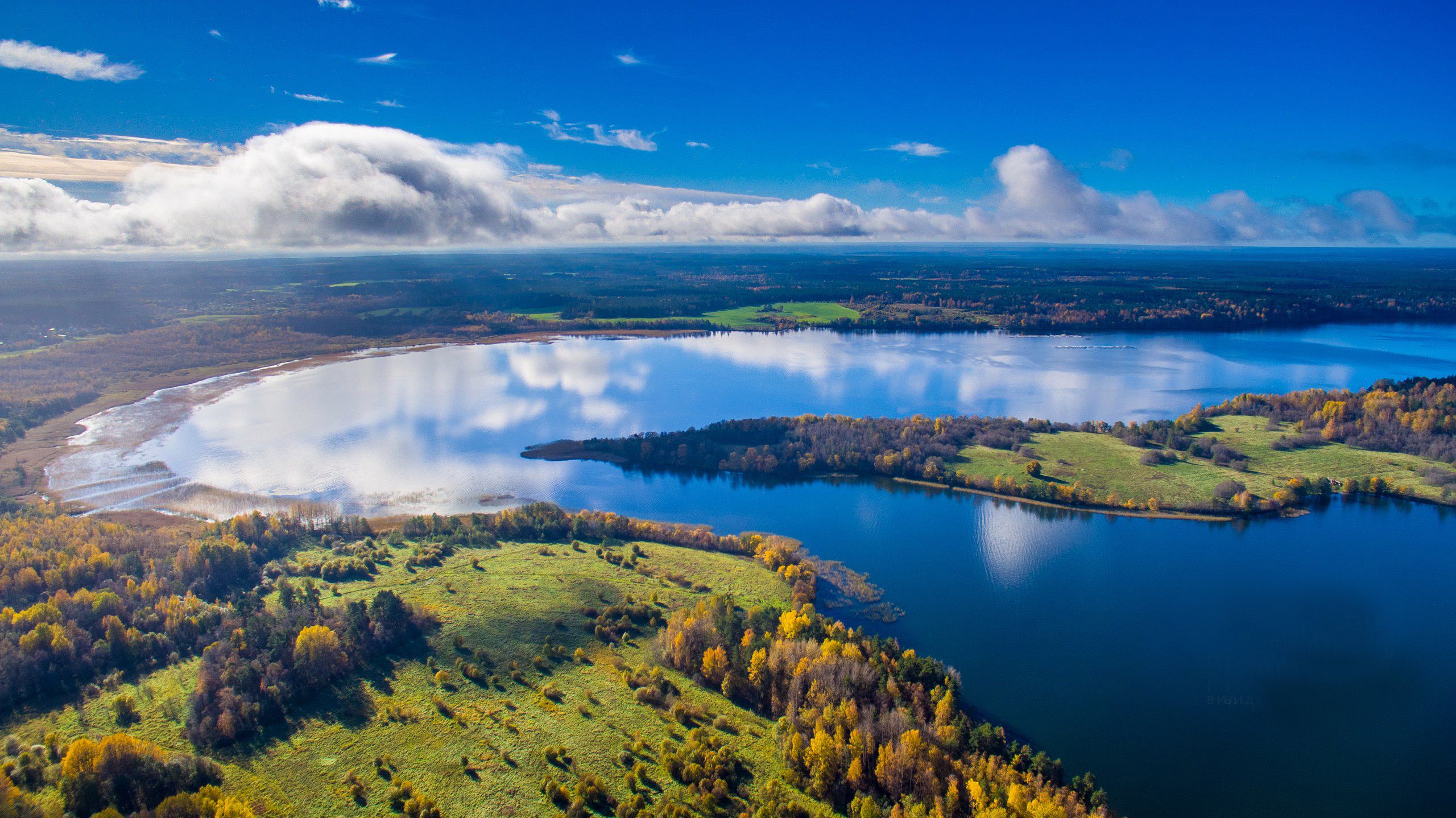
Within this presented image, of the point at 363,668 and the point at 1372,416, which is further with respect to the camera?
the point at 1372,416

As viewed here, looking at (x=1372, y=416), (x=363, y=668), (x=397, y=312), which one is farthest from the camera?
(x=397, y=312)

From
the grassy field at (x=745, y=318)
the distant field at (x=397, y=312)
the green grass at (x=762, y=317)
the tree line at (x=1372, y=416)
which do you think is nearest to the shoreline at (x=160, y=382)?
the grassy field at (x=745, y=318)

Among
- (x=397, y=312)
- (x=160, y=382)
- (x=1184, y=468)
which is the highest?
(x=397, y=312)

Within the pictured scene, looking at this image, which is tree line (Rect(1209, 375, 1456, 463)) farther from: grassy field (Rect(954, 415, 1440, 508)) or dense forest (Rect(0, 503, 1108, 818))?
dense forest (Rect(0, 503, 1108, 818))

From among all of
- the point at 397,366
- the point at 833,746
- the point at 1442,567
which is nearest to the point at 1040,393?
the point at 1442,567

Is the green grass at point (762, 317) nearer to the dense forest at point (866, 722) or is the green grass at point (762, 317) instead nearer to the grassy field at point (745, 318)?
the grassy field at point (745, 318)

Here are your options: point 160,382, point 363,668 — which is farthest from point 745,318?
point 363,668

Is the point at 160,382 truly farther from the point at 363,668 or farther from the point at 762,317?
the point at 762,317
